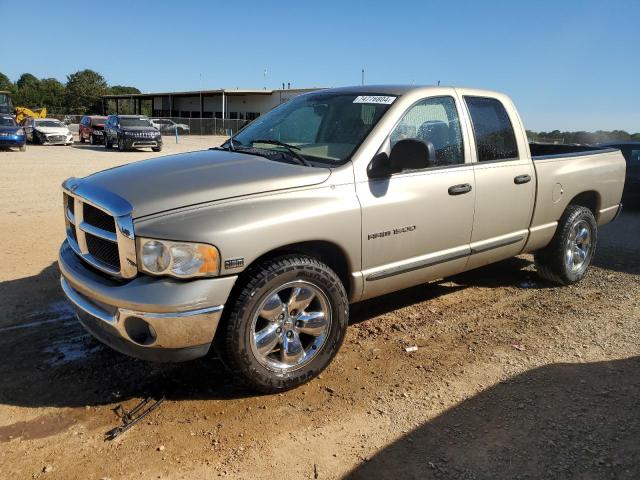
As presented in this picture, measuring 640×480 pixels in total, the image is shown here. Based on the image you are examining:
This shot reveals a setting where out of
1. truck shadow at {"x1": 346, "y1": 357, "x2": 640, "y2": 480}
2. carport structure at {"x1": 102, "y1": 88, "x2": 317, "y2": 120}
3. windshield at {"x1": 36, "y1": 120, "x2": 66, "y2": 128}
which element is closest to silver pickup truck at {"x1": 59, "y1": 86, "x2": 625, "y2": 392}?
truck shadow at {"x1": 346, "y1": 357, "x2": 640, "y2": 480}

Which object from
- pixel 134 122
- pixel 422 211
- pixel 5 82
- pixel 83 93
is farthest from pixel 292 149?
pixel 5 82

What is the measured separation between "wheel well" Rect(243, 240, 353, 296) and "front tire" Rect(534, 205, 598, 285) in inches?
108

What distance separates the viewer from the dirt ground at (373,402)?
2.73 metres

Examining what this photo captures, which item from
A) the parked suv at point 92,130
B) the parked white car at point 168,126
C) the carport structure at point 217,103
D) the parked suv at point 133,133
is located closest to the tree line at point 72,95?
the carport structure at point 217,103

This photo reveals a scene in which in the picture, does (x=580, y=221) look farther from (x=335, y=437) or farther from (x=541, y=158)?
(x=335, y=437)

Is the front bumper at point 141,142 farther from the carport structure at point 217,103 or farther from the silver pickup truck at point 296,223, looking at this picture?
the silver pickup truck at point 296,223

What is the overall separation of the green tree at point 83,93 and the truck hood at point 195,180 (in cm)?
8765

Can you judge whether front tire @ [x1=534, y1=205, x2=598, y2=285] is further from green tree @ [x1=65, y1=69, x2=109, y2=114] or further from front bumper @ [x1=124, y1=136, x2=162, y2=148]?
green tree @ [x1=65, y1=69, x2=109, y2=114]

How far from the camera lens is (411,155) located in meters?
3.61

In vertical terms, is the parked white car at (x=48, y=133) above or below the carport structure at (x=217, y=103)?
below

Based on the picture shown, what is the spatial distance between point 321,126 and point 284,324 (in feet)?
5.47

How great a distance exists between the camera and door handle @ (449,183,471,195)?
13.5 feet

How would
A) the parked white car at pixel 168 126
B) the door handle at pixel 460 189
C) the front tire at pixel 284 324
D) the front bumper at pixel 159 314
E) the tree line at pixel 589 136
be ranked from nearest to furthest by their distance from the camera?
the front bumper at pixel 159 314, the front tire at pixel 284 324, the door handle at pixel 460 189, the tree line at pixel 589 136, the parked white car at pixel 168 126

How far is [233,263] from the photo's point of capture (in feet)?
9.85
